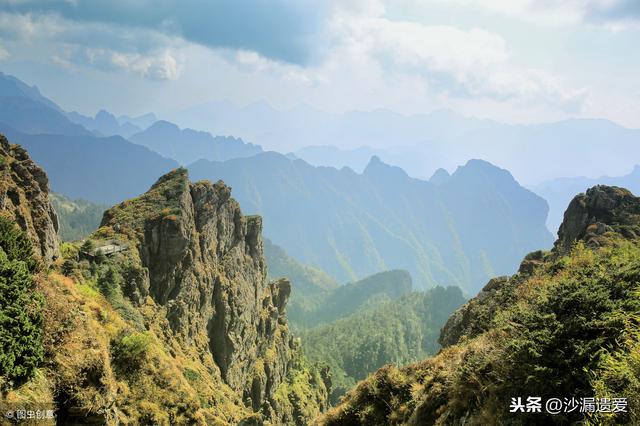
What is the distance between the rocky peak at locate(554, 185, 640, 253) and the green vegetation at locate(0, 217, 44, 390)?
43.8 metres

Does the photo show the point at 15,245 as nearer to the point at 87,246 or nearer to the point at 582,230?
the point at 87,246

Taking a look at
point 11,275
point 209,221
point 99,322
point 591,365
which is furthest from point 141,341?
point 209,221

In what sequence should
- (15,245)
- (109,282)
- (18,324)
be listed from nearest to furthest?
(18,324)
(15,245)
(109,282)

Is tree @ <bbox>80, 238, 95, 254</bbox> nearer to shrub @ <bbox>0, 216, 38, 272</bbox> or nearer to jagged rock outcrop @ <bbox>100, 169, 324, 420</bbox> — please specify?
jagged rock outcrop @ <bbox>100, 169, 324, 420</bbox>

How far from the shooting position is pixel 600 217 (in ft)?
148

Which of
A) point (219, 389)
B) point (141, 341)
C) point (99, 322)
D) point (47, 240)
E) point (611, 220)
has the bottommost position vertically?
point (219, 389)

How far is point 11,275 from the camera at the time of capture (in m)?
15.5

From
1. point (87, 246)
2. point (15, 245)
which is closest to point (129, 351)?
point (15, 245)

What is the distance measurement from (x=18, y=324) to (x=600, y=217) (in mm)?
53095

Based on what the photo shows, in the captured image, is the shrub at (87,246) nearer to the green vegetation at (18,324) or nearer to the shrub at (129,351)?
the shrub at (129,351)

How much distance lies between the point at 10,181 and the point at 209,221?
30.5 metres

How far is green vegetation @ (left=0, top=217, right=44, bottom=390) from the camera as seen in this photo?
1353cm

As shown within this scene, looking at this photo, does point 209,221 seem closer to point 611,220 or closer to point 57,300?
point 57,300

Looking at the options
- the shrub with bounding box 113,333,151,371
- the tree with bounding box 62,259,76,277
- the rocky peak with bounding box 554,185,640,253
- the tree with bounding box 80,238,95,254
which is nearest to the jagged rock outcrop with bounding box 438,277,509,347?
the rocky peak with bounding box 554,185,640,253
